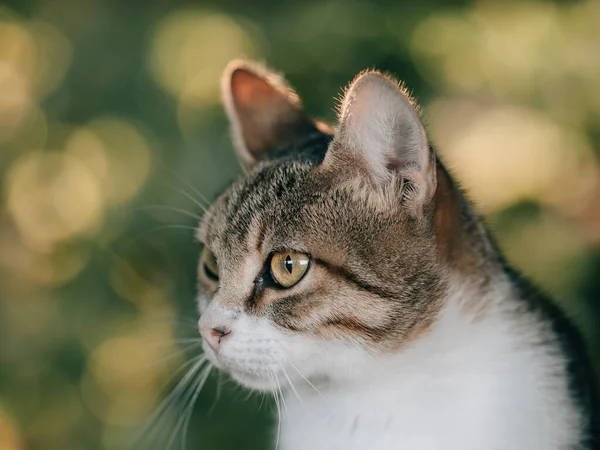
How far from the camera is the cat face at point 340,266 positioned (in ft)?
2.73

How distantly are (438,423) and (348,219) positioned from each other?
0.88 feet

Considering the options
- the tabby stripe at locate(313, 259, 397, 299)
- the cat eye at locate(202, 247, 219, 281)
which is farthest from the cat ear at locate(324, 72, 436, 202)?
the cat eye at locate(202, 247, 219, 281)

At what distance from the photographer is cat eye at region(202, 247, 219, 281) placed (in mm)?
979

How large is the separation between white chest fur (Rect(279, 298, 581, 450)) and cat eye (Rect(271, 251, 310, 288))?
0.47 ft

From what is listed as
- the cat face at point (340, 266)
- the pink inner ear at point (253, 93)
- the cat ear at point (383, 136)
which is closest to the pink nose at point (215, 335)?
the cat face at point (340, 266)

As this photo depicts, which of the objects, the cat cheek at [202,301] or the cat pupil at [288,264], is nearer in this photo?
the cat pupil at [288,264]

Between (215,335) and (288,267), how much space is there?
0.39 ft

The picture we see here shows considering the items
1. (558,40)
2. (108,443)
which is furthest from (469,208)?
(108,443)

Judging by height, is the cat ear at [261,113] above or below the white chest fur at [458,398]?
above

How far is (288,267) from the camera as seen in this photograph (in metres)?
0.86

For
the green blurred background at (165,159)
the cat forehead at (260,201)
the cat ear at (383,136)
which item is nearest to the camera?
the cat ear at (383,136)

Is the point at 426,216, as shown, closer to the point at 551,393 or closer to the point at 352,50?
the point at 551,393

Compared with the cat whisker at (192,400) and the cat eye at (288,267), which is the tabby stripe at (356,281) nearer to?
the cat eye at (288,267)

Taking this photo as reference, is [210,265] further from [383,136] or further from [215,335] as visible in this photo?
[383,136]
